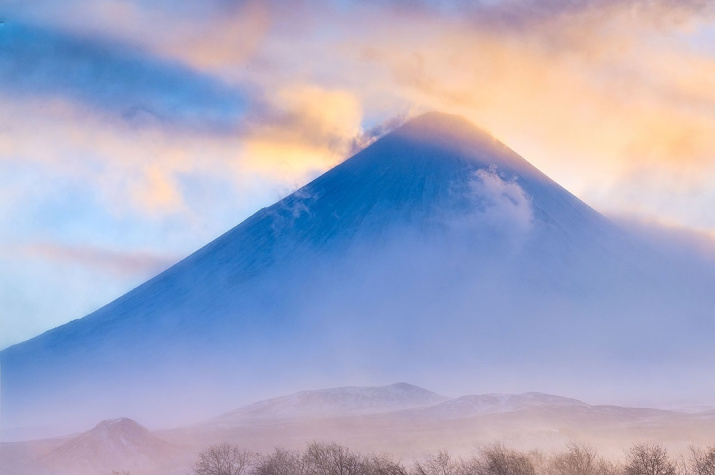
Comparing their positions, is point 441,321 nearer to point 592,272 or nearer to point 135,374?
point 592,272

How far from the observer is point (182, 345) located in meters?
118

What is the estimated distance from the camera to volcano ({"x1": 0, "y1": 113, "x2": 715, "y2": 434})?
110m

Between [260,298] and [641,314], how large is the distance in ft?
149

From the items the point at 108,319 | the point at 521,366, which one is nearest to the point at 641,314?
the point at 521,366

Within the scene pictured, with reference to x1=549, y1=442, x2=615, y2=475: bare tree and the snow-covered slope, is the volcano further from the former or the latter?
x1=549, y1=442, x2=615, y2=475: bare tree

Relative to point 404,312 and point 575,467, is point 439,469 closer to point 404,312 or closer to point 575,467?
point 575,467

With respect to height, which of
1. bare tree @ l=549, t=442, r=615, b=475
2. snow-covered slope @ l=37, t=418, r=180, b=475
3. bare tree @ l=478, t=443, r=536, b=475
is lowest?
bare tree @ l=549, t=442, r=615, b=475

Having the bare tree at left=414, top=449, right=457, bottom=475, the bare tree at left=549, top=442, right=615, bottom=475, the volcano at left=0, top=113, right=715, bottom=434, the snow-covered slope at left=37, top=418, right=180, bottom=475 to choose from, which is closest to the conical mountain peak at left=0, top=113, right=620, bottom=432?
the volcano at left=0, top=113, right=715, bottom=434

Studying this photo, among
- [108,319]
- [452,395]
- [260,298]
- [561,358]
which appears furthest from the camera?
[108,319]

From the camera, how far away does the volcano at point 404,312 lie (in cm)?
10956

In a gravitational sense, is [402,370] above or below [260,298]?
below

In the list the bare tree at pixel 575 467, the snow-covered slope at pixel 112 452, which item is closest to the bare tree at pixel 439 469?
the bare tree at pixel 575 467

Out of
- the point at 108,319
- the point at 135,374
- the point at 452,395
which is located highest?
the point at 108,319

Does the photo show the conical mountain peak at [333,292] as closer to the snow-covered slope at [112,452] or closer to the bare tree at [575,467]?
→ the snow-covered slope at [112,452]
